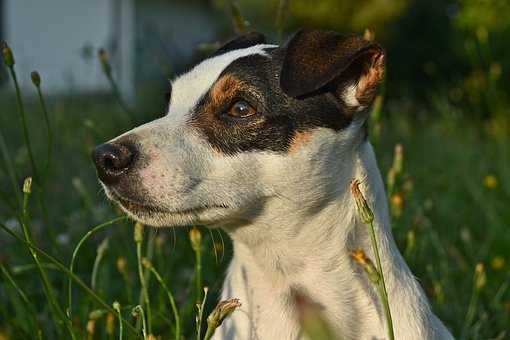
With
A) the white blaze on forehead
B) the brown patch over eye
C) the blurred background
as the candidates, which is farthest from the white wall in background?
the brown patch over eye

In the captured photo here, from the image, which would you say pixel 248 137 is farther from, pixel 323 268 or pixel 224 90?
pixel 323 268

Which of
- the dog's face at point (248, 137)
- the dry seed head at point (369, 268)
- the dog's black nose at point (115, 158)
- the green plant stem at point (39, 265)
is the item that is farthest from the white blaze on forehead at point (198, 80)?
the dry seed head at point (369, 268)

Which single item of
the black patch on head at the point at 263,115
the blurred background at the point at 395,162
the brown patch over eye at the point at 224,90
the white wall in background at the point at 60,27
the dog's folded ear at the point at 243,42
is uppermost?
the white wall in background at the point at 60,27

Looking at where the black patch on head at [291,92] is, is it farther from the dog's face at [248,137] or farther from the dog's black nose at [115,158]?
the dog's black nose at [115,158]

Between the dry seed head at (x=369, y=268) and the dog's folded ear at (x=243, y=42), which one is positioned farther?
the dog's folded ear at (x=243, y=42)

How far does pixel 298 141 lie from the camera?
98.3 inches

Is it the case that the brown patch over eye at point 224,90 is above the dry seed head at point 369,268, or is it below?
above

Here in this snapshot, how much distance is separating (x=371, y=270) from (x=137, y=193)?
929mm

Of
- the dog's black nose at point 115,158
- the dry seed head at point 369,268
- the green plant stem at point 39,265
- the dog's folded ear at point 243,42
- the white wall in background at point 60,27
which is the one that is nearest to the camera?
the dry seed head at point 369,268

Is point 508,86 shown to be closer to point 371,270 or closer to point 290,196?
point 290,196

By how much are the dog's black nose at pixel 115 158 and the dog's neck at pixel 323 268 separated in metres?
0.51

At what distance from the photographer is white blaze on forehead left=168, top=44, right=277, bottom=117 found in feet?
8.63

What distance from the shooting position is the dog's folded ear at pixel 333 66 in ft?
8.09

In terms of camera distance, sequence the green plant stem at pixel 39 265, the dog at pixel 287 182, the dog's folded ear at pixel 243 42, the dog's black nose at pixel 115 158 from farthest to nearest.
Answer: the dog's folded ear at pixel 243 42 < the dog at pixel 287 182 < the dog's black nose at pixel 115 158 < the green plant stem at pixel 39 265
